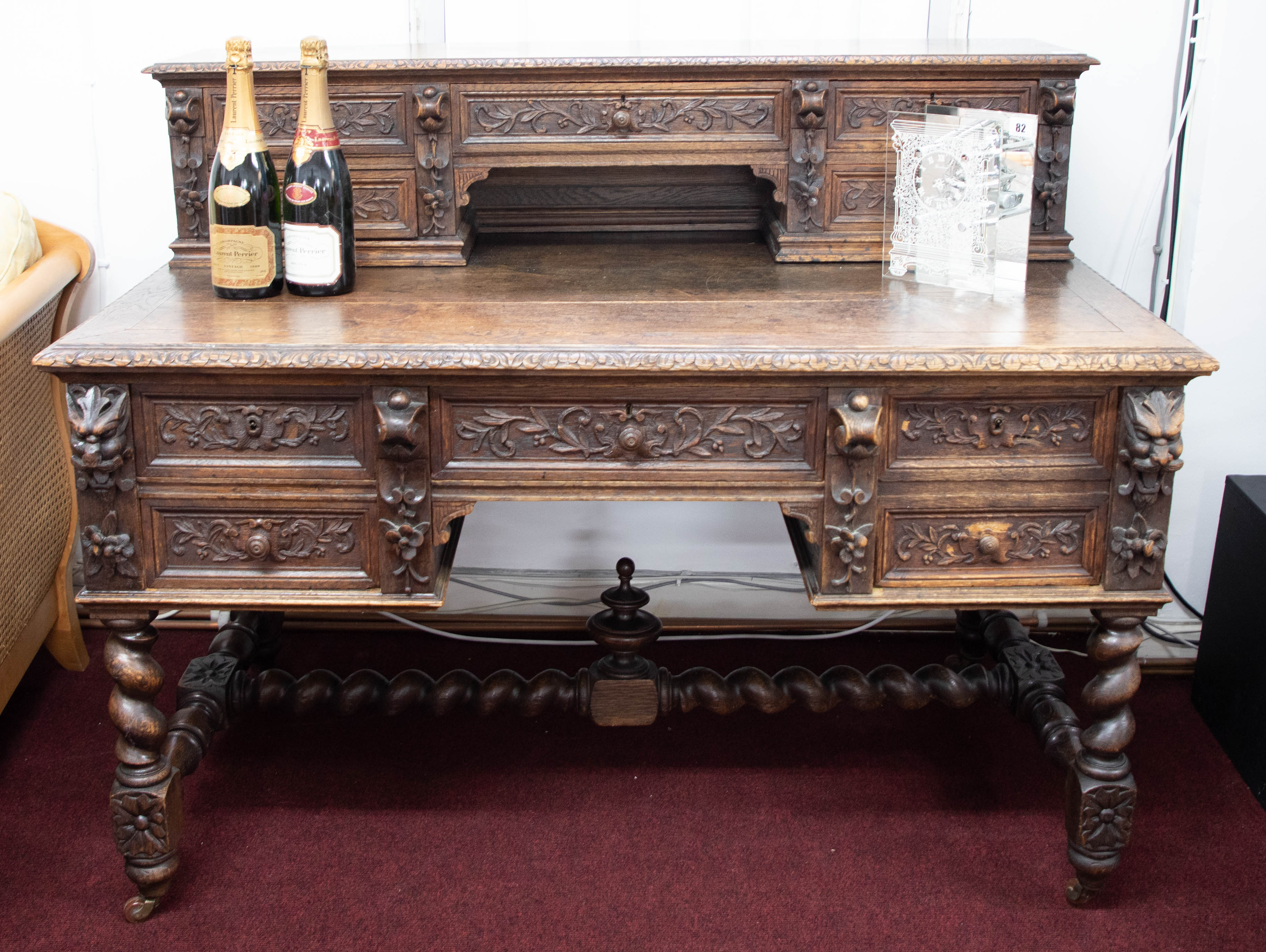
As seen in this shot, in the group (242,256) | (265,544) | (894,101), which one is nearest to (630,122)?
(894,101)

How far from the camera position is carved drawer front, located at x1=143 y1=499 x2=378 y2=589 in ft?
5.32

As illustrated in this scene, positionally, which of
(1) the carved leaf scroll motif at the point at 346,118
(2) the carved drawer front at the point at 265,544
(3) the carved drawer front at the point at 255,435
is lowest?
(2) the carved drawer front at the point at 265,544

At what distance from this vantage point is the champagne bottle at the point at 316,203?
1706mm

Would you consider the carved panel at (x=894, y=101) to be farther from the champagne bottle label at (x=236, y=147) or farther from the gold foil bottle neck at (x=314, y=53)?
the champagne bottle label at (x=236, y=147)

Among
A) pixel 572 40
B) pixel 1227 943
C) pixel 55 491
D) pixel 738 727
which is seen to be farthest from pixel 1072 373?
pixel 55 491

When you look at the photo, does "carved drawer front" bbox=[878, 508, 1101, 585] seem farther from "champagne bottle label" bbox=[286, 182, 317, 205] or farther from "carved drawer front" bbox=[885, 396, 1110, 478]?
"champagne bottle label" bbox=[286, 182, 317, 205]

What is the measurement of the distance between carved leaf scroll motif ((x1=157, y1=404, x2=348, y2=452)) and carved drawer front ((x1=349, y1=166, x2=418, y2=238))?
1.44 ft

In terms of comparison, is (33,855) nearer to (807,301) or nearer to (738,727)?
(738,727)

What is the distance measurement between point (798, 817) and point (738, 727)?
28 cm

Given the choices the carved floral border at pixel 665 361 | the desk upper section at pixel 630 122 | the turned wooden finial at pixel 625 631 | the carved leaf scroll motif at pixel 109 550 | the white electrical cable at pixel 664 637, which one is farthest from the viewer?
the white electrical cable at pixel 664 637

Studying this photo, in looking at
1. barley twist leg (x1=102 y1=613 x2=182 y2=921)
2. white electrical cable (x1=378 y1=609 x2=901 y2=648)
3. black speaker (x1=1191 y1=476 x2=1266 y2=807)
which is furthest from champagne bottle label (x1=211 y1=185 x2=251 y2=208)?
black speaker (x1=1191 y1=476 x2=1266 y2=807)

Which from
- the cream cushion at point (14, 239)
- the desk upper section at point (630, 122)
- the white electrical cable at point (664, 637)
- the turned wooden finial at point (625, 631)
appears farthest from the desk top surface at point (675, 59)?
the white electrical cable at point (664, 637)

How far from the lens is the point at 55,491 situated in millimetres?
2348

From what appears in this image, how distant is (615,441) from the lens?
5.20ft
